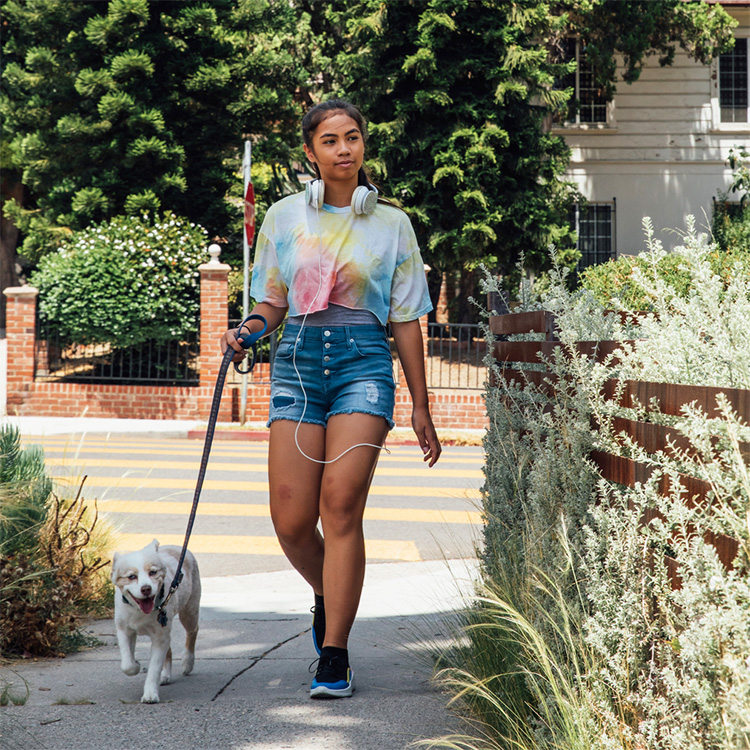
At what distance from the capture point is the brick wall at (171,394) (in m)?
17.5

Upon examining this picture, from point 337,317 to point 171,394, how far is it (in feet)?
48.1

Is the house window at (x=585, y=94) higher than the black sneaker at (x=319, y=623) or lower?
higher

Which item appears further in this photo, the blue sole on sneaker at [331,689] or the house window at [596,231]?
the house window at [596,231]

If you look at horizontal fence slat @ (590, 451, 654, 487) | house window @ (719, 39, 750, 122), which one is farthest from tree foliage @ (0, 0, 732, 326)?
horizontal fence slat @ (590, 451, 654, 487)

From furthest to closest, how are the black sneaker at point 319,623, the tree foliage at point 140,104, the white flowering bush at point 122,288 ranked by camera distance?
the tree foliage at point 140,104 < the white flowering bush at point 122,288 < the black sneaker at point 319,623

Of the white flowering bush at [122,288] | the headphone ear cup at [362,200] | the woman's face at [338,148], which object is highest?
the white flowering bush at [122,288]

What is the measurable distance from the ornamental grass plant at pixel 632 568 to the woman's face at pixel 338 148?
1092 mm

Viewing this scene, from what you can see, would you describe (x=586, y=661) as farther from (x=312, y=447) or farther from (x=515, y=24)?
(x=515, y=24)

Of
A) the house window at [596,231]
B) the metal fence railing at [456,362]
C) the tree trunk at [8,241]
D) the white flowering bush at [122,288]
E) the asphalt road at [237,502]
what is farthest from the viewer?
the tree trunk at [8,241]

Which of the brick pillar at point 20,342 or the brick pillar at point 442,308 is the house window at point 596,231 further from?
the brick pillar at point 20,342

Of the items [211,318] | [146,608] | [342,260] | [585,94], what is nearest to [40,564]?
[146,608]

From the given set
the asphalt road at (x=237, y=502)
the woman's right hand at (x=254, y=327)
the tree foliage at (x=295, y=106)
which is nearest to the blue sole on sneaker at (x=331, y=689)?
the asphalt road at (x=237, y=502)

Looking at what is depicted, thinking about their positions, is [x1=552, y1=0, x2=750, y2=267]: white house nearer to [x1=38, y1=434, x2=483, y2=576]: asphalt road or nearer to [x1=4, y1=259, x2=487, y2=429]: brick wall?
[x1=4, y1=259, x2=487, y2=429]: brick wall

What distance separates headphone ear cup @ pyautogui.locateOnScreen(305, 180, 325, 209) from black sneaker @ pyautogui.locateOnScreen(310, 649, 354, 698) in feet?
5.71
